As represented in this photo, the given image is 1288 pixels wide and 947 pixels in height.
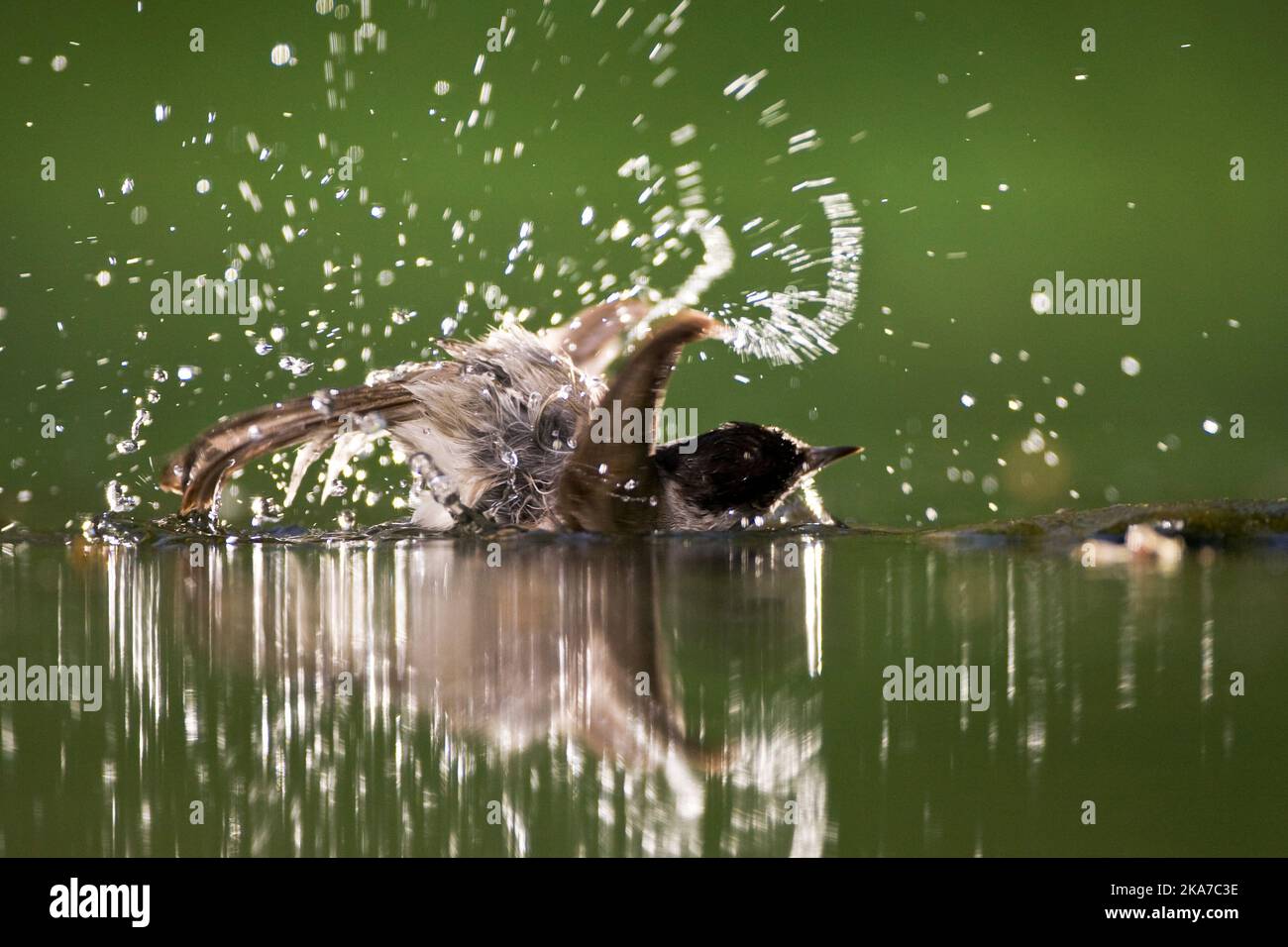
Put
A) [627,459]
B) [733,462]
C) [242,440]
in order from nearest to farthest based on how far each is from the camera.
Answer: [242,440] → [627,459] → [733,462]

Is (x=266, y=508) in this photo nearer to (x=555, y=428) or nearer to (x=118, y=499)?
(x=118, y=499)

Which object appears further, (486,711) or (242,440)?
(242,440)

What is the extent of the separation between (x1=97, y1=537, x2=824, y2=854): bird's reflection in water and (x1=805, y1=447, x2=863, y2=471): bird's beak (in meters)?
0.66

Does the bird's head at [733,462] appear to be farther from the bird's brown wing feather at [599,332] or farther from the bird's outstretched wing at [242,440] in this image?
the bird's outstretched wing at [242,440]

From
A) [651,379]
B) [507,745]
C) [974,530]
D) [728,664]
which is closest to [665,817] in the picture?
[507,745]

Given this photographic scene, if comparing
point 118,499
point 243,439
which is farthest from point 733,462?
point 118,499

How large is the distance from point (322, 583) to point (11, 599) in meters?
0.35

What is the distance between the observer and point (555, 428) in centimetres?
223

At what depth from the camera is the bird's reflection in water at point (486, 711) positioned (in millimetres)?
671

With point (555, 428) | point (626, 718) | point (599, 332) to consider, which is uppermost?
point (599, 332)

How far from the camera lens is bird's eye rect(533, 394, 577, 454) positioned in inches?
87.4

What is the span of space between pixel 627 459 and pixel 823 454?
36 centimetres

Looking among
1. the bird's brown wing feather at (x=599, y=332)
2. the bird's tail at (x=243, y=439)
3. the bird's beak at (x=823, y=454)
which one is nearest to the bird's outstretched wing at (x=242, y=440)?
the bird's tail at (x=243, y=439)

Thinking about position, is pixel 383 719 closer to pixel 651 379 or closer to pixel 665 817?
pixel 665 817
